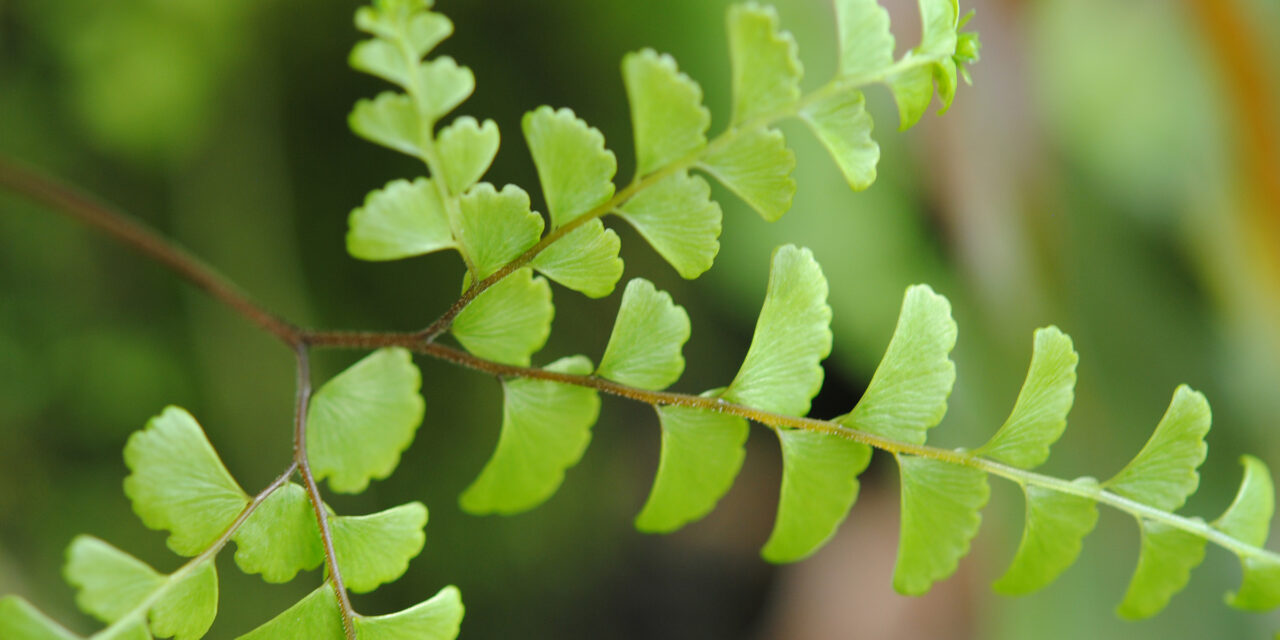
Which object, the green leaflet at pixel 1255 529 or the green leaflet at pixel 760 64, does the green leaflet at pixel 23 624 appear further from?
the green leaflet at pixel 1255 529

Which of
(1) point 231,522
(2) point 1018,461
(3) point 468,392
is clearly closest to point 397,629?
(1) point 231,522

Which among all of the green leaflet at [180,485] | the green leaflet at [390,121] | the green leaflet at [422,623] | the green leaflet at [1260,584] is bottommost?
the green leaflet at [1260,584]

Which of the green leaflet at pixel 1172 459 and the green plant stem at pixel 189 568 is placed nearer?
the green plant stem at pixel 189 568

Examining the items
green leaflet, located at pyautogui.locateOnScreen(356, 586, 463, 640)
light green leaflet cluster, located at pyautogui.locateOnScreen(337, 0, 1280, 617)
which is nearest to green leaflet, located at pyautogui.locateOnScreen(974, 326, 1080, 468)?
light green leaflet cluster, located at pyautogui.locateOnScreen(337, 0, 1280, 617)

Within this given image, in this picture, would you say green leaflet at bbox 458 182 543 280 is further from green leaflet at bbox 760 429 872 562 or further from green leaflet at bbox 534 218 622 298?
green leaflet at bbox 760 429 872 562

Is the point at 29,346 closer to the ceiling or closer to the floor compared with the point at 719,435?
closer to the ceiling

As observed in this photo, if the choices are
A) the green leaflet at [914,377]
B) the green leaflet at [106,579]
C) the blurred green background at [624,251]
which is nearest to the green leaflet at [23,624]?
the green leaflet at [106,579]

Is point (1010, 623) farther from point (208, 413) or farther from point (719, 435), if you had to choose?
point (208, 413)
